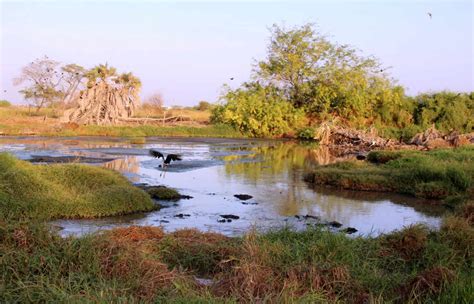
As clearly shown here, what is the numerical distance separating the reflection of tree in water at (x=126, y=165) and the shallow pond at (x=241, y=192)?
3cm

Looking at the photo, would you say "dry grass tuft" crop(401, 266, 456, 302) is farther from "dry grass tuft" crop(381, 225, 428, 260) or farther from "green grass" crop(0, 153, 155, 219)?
"green grass" crop(0, 153, 155, 219)

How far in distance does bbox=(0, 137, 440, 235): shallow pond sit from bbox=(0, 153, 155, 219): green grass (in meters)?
0.38

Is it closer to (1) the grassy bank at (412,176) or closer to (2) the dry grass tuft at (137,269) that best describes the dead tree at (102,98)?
(1) the grassy bank at (412,176)

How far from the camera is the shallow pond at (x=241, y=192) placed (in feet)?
34.7

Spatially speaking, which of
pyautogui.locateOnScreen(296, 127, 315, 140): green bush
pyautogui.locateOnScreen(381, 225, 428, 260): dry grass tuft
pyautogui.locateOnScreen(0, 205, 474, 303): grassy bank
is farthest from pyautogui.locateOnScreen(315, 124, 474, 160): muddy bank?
pyautogui.locateOnScreen(0, 205, 474, 303): grassy bank

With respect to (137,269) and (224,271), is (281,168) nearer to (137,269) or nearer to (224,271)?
(224,271)

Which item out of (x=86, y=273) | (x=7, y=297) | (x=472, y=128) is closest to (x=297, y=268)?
(x=86, y=273)

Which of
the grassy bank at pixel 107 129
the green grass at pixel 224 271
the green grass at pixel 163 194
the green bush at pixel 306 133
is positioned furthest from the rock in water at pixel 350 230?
the green bush at pixel 306 133

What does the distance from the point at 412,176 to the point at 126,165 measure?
9.51 m

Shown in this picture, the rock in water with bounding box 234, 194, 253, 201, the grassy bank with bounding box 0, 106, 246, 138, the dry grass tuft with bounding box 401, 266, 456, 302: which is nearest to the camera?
the dry grass tuft with bounding box 401, 266, 456, 302

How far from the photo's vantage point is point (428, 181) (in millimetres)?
14781

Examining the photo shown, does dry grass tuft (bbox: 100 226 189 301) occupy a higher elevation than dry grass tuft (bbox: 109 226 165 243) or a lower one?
higher

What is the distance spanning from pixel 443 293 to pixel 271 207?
717 cm

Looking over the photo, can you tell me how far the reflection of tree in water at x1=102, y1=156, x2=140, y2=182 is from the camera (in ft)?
59.0
